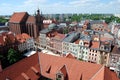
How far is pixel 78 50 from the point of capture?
68438 millimetres

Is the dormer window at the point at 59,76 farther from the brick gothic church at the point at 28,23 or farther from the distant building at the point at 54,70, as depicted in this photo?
the brick gothic church at the point at 28,23

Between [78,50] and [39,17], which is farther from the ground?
[39,17]

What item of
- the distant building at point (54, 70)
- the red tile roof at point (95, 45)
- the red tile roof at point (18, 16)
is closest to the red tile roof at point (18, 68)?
the distant building at point (54, 70)

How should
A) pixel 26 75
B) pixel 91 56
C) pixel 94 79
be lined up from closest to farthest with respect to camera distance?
1. pixel 94 79
2. pixel 26 75
3. pixel 91 56

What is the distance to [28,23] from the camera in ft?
301

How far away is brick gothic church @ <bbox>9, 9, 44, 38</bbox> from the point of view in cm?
8972

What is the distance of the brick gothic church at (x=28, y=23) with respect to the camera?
89725 millimetres

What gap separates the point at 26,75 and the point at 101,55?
39604mm

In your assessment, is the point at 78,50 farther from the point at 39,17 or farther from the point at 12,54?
the point at 39,17

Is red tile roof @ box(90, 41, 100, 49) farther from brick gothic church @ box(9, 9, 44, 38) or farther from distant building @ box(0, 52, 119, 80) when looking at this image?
brick gothic church @ box(9, 9, 44, 38)

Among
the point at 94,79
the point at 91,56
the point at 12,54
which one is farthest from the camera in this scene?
the point at 91,56

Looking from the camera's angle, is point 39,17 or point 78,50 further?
point 39,17

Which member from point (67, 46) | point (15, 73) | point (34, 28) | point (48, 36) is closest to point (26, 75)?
point (15, 73)

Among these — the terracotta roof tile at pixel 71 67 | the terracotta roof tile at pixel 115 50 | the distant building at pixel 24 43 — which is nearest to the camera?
the terracotta roof tile at pixel 71 67
